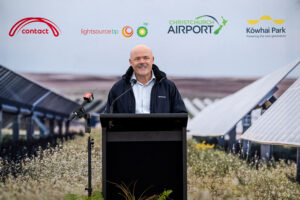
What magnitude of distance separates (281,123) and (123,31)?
83.5 inches

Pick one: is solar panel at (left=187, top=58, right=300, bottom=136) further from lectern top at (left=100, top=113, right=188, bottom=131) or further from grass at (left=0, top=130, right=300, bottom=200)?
lectern top at (left=100, top=113, right=188, bottom=131)

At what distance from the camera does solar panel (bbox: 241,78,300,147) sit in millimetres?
3430

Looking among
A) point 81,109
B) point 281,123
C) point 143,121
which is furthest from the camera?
point 281,123

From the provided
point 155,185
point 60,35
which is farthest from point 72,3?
point 155,185

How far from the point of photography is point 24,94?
3742mm

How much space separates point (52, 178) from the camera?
350 cm

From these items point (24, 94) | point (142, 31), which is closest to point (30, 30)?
point (24, 94)

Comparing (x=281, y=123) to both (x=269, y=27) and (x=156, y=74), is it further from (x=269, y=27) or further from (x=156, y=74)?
(x=156, y=74)

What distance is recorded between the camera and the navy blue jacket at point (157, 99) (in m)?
2.60

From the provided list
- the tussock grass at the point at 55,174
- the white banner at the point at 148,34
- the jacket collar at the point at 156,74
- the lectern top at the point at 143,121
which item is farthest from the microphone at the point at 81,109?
the white banner at the point at 148,34

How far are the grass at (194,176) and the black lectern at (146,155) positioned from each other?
132 cm

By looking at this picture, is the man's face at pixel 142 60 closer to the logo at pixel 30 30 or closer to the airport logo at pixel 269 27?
the logo at pixel 30 30

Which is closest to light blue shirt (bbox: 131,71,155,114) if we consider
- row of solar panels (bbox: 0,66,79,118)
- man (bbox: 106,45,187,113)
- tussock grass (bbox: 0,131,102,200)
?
man (bbox: 106,45,187,113)

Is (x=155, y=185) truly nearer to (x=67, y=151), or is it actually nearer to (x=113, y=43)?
(x=67, y=151)
